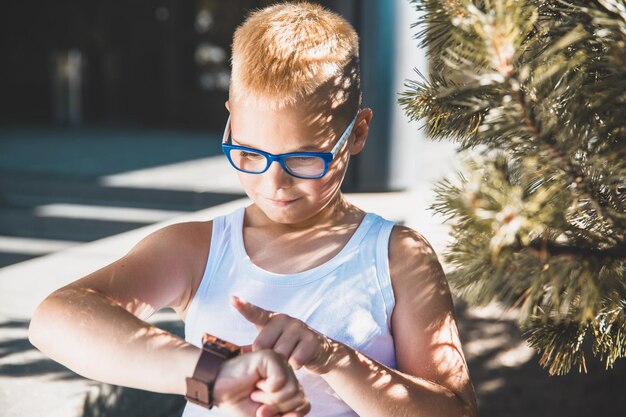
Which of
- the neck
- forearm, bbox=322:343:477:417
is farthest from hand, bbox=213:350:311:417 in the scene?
the neck

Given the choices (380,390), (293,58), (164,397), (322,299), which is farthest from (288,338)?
(164,397)

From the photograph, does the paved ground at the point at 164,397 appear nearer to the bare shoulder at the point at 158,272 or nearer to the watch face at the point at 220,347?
the bare shoulder at the point at 158,272

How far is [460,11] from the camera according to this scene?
1.10 meters

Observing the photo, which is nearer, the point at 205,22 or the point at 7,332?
the point at 7,332

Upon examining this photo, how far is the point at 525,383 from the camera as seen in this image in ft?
13.1

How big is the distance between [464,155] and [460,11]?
0.21m

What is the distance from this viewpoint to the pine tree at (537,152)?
967 millimetres

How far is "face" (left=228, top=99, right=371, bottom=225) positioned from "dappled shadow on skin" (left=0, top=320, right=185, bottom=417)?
3.89ft

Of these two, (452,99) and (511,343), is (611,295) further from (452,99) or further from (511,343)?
(511,343)

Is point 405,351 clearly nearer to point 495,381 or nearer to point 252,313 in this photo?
point 252,313

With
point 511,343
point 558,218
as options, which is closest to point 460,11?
point 558,218

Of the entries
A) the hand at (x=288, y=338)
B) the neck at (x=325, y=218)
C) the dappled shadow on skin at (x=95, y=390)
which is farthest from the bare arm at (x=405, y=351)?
the dappled shadow on skin at (x=95, y=390)

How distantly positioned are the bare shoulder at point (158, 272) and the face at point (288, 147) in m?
0.22

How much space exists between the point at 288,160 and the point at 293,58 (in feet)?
0.70
